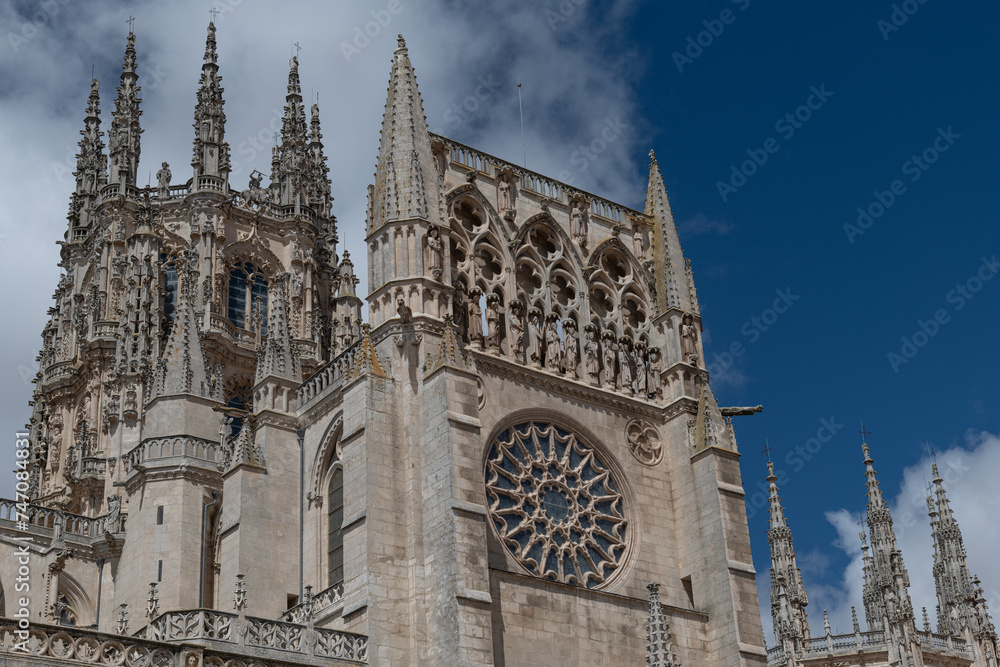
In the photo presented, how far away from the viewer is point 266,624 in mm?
23891

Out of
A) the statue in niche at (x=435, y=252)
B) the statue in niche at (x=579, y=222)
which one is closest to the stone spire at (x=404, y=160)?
the statue in niche at (x=435, y=252)

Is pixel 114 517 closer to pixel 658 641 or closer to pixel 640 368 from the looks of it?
pixel 640 368

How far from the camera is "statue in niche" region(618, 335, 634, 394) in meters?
32.2

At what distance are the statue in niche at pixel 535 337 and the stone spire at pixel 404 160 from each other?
12.4 feet

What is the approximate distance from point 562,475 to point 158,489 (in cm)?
1181

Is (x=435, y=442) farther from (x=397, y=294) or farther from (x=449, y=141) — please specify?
(x=449, y=141)

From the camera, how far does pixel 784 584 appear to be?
5297 centimetres

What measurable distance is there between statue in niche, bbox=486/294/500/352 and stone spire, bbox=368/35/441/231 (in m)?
2.64

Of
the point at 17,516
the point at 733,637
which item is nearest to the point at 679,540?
the point at 733,637

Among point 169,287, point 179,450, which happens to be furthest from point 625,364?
point 169,287

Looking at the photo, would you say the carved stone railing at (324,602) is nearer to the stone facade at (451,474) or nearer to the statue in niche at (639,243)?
the stone facade at (451,474)

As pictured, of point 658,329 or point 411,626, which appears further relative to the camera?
point 658,329

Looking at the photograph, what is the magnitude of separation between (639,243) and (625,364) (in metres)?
4.17

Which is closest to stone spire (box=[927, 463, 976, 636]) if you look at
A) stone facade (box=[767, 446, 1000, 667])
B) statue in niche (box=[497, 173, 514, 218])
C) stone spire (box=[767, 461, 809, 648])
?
stone facade (box=[767, 446, 1000, 667])
